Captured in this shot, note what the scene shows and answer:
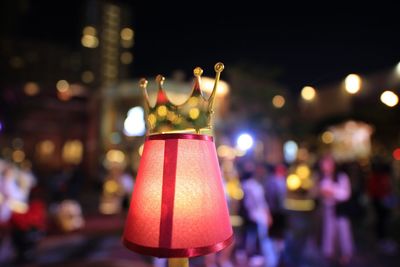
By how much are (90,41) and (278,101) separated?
1894 centimetres

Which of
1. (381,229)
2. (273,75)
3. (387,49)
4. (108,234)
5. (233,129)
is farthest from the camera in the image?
(233,129)

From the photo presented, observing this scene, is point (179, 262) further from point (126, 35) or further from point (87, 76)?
point (126, 35)

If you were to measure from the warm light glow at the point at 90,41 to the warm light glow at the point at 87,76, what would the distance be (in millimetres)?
2607

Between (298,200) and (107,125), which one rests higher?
(107,125)

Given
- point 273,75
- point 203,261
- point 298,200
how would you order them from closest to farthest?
point 203,261, point 298,200, point 273,75

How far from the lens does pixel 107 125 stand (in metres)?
21.4

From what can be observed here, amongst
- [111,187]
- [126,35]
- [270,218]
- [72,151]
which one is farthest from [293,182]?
[126,35]

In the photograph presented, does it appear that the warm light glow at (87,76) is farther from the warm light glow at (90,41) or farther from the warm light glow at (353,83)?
the warm light glow at (353,83)

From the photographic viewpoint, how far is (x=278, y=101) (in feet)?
48.1

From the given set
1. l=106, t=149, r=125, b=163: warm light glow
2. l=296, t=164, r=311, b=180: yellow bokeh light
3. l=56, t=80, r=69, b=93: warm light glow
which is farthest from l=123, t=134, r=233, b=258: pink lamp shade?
l=56, t=80, r=69, b=93: warm light glow

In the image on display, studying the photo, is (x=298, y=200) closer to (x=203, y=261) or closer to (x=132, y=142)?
(x=203, y=261)

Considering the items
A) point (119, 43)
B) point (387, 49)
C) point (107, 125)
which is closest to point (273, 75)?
point (387, 49)

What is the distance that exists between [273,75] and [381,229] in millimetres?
8490

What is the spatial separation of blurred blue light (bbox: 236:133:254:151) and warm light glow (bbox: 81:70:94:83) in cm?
1406
